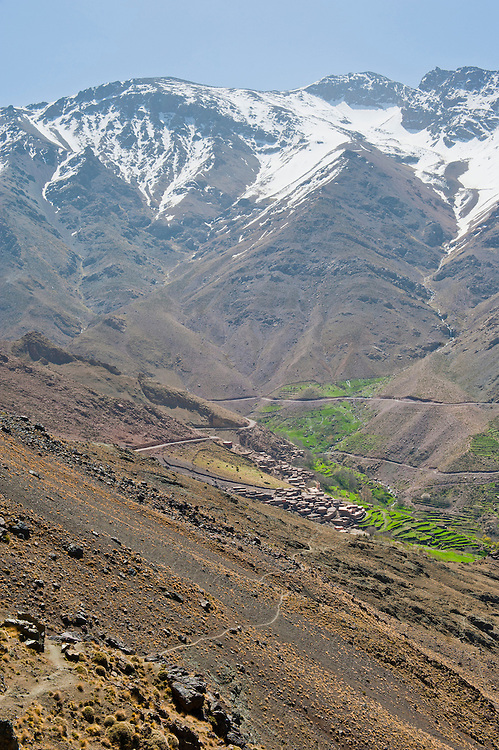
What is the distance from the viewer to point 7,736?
15.1m

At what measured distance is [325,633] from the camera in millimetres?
33406

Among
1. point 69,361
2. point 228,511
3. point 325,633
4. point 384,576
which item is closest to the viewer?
point 325,633

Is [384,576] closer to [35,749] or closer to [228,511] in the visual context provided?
[228,511]

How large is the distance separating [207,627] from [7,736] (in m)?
13.9

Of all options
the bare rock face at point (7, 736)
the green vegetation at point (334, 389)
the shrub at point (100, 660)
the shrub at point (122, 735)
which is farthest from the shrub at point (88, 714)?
the green vegetation at point (334, 389)

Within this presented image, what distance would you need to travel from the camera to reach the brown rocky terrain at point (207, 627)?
20.2 m

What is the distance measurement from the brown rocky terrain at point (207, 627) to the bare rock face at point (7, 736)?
0.84 m

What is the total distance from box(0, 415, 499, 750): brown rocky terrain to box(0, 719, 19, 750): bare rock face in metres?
0.84

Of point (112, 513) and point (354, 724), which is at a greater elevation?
point (112, 513)

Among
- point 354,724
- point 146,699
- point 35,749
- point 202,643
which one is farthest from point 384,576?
point 35,749

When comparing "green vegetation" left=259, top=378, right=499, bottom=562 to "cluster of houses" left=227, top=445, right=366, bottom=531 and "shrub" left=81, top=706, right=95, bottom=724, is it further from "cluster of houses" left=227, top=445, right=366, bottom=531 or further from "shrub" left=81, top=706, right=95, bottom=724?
Answer: "shrub" left=81, top=706, right=95, bottom=724

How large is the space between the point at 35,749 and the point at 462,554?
268 ft

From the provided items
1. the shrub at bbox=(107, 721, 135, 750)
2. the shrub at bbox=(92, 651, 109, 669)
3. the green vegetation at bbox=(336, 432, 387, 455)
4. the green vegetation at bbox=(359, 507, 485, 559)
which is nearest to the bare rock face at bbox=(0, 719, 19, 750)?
the shrub at bbox=(107, 721, 135, 750)

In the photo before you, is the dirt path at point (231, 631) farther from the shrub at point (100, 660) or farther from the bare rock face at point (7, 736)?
the bare rock face at point (7, 736)
